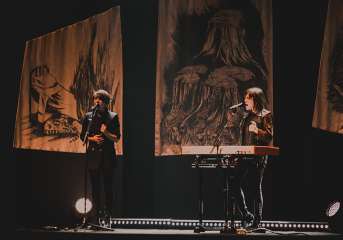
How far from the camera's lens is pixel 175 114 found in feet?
16.9

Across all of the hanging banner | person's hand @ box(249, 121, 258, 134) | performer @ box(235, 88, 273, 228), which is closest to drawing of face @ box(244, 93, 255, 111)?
performer @ box(235, 88, 273, 228)

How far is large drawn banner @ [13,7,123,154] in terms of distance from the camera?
539 centimetres

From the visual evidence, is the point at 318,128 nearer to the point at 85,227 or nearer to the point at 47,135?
the point at 85,227

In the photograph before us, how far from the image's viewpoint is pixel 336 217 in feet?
13.0

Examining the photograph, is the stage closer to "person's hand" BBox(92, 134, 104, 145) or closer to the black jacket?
the black jacket

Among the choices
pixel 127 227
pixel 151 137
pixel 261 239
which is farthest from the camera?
pixel 151 137

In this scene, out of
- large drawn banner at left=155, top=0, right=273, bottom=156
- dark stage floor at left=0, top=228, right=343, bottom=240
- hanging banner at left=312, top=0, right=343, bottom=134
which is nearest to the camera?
dark stage floor at left=0, top=228, right=343, bottom=240

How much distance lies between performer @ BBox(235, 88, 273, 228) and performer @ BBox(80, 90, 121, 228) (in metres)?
1.54

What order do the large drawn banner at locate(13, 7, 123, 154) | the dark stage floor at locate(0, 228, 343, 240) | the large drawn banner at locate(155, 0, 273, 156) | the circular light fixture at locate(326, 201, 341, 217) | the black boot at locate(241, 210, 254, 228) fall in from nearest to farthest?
1. the dark stage floor at locate(0, 228, 343, 240)
2. the black boot at locate(241, 210, 254, 228)
3. the circular light fixture at locate(326, 201, 341, 217)
4. the large drawn banner at locate(155, 0, 273, 156)
5. the large drawn banner at locate(13, 7, 123, 154)

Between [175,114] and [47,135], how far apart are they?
2252 mm

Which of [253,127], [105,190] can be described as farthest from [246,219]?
[105,190]

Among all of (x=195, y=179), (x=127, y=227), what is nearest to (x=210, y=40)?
(x=195, y=179)

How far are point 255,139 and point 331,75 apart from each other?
2003mm

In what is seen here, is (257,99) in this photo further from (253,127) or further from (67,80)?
(67,80)
